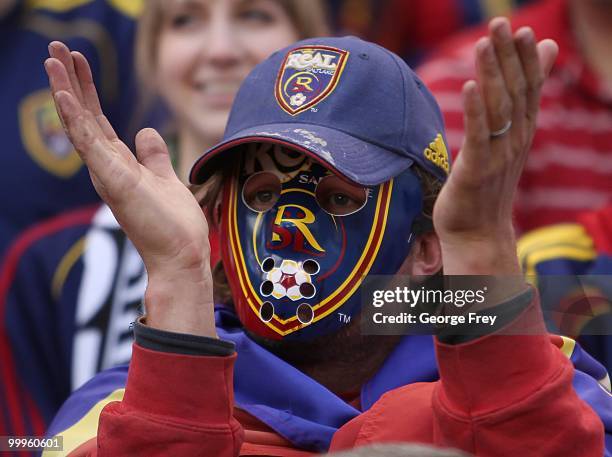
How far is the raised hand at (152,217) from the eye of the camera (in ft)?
8.93

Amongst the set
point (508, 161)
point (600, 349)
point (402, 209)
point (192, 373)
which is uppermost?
point (508, 161)

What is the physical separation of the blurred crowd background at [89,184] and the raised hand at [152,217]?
1201 millimetres

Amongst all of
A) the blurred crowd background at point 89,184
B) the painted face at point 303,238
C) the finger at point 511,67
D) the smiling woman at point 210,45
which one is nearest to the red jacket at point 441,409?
the painted face at point 303,238

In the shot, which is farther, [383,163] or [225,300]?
[225,300]

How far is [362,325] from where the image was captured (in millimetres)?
3039

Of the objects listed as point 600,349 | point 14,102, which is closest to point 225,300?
point 600,349

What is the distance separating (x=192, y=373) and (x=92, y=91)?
0.59 metres

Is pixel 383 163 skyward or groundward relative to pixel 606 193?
skyward

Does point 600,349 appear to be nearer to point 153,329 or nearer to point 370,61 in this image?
point 370,61

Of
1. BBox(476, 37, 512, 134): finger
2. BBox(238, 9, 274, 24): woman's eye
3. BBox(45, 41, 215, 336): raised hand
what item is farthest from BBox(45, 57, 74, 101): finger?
BBox(238, 9, 274, 24): woman's eye

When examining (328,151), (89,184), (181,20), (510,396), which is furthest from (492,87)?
(89,184)

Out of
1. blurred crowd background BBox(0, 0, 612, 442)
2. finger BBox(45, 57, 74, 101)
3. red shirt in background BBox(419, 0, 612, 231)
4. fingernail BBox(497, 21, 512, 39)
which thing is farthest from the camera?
red shirt in background BBox(419, 0, 612, 231)

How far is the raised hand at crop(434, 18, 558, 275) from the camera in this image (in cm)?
242
